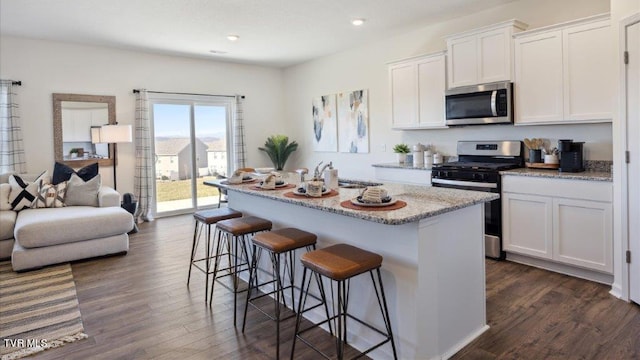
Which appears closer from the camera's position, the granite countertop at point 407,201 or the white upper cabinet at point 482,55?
the granite countertop at point 407,201

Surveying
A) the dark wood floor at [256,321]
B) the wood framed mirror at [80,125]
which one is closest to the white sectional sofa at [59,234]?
the dark wood floor at [256,321]

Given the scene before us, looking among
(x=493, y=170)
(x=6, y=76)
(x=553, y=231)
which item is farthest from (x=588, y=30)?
(x=6, y=76)

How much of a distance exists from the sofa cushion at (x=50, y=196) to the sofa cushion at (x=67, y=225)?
0.49 ft

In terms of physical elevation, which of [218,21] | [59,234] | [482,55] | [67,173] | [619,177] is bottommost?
[59,234]

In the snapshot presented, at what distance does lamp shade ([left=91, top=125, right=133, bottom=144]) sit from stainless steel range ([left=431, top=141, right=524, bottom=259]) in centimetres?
426

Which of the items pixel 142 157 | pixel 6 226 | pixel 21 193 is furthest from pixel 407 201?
pixel 142 157

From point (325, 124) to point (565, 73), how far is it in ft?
13.0

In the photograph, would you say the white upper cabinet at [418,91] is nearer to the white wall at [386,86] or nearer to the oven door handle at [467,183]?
the white wall at [386,86]

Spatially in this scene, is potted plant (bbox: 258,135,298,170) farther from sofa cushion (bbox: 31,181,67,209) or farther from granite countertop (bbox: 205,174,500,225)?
granite countertop (bbox: 205,174,500,225)

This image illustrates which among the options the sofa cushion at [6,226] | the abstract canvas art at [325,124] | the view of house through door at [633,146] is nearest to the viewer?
the view of house through door at [633,146]

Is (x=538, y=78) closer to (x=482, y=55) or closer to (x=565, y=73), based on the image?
(x=565, y=73)

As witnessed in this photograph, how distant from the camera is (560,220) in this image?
11.5 feet

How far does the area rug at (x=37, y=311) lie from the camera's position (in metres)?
2.55

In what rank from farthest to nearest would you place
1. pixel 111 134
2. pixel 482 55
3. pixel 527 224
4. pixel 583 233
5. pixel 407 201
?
pixel 111 134 < pixel 482 55 < pixel 527 224 < pixel 583 233 < pixel 407 201
